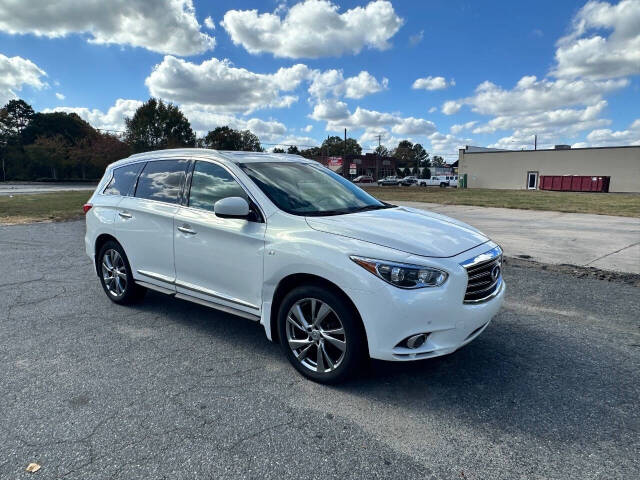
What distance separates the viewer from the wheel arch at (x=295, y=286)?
299cm

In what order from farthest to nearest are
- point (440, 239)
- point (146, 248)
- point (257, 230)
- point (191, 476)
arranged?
point (146, 248), point (257, 230), point (440, 239), point (191, 476)

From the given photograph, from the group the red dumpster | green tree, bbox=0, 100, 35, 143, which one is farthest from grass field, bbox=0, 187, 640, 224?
green tree, bbox=0, 100, 35, 143

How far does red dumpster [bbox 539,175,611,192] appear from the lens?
46.6 meters

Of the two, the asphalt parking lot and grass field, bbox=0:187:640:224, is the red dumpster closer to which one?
grass field, bbox=0:187:640:224

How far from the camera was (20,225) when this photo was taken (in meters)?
12.4

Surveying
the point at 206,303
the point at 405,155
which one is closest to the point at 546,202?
the point at 206,303

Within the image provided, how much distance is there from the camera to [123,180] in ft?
16.7

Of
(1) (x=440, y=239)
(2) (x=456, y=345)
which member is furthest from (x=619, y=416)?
(1) (x=440, y=239)

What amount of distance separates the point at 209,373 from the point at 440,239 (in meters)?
2.10

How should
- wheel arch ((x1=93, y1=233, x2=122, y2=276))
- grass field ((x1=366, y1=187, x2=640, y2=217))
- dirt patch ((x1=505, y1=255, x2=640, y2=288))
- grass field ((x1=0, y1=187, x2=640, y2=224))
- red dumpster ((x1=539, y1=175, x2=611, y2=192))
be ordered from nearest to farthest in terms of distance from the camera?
wheel arch ((x1=93, y1=233, x2=122, y2=276)) < dirt patch ((x1=505, y1=255, x2=640, y2=288)) < grass field ((x1=0, y1=187, x2=640, y2=224)) < grass field ((x1=366, y1=187, x2=640, y2=217)) < red dumpster ((x1=539, y1=175, x2=611, y2=192))

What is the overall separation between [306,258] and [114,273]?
307 centimetres

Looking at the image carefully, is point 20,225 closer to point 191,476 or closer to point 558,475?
point 191,476

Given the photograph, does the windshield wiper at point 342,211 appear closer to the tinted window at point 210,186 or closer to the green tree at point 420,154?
the tinted window at point 210,186

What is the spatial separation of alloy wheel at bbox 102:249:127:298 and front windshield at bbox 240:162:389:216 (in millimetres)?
2157
